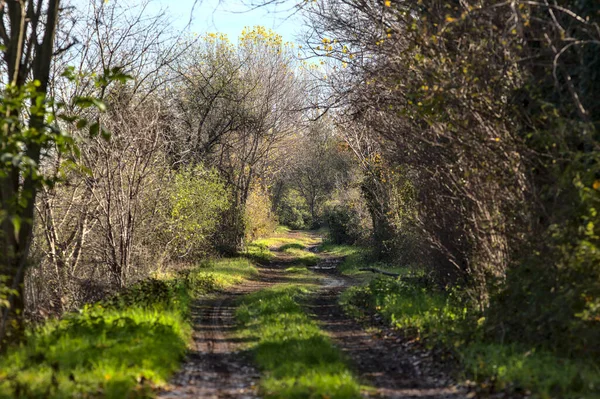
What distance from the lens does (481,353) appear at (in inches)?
358

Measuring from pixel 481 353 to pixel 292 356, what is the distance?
264cm

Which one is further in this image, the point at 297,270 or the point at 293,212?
the point at 293,212

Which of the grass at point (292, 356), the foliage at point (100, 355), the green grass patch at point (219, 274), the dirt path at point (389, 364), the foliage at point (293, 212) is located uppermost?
the foliage at point (293, 212)

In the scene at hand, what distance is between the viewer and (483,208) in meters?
11.6

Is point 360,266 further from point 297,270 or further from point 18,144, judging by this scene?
point 18,144

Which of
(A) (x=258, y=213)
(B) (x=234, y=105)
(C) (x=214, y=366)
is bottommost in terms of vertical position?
(C) (x=214, y=366)

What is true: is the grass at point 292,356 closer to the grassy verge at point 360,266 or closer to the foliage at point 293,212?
the grassy verge at point 360,266

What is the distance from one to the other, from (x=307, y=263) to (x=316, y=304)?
1754cm

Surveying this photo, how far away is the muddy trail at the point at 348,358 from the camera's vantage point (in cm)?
816

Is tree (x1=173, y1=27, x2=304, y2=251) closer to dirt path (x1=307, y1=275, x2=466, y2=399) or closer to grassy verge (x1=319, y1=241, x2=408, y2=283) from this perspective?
grassy verge (x1=319, y1=241, x2=408, y2=283)

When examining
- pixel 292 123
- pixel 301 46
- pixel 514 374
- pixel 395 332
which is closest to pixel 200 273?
pixel 301 46

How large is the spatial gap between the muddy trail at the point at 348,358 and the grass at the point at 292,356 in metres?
0.26

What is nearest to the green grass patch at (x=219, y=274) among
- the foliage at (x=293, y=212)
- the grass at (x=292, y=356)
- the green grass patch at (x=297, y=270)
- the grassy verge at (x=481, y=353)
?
the green grass patch at (x=297, y=270)

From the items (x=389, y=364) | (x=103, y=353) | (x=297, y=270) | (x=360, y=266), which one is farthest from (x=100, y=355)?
(x=360, y=266)
